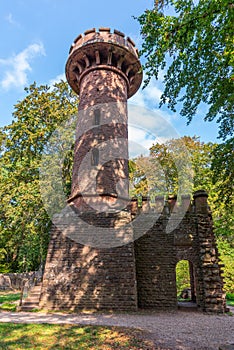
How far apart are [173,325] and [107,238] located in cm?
354

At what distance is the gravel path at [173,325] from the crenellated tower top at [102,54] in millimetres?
10662

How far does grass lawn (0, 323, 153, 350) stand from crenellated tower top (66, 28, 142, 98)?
→ 35.9 ft

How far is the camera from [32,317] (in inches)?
276

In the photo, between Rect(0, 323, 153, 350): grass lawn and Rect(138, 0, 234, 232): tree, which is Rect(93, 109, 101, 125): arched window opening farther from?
Rect(0, 323, 153, 350): grass lawn

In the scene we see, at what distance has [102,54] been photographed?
12125 millimetres

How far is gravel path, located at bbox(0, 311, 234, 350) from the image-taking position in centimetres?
479

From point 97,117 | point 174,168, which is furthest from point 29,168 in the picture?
point 174,168

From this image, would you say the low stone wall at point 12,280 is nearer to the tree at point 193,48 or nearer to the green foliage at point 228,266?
the green foliage at point 228,266

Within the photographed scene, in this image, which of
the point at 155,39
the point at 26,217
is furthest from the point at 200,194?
the point at 26,217

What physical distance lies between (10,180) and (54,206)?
3.65 metres

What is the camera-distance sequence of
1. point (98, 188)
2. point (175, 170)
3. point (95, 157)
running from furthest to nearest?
1. point (175, 170)
2. point (95, 157)
3. point (98, 188)

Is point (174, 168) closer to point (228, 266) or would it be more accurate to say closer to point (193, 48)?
point (228, 266)

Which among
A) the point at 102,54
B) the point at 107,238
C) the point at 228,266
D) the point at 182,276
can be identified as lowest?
the point at 182,276

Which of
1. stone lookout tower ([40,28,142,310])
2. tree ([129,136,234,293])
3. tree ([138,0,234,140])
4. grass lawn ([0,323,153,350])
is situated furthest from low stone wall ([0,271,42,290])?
tree ([138,0,234,140])
